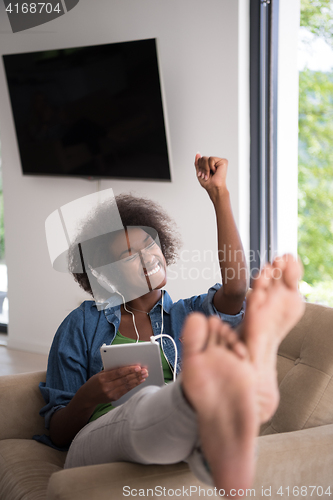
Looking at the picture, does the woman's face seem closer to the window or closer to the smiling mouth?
the smiling mouth

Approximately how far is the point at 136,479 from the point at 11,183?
2678 millimetres

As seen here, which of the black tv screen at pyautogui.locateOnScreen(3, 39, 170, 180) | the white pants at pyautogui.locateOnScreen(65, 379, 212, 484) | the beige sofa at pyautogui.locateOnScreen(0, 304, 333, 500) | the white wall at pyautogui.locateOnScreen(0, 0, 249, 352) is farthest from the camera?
the black tv screen at pyautogui.locateOnScreen(3, 39, 170, 180)

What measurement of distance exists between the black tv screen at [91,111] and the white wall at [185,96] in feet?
0.34

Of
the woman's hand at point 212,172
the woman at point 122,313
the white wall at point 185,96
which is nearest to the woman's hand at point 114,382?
the woman at point 122,313

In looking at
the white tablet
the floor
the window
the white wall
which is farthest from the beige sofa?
the floor

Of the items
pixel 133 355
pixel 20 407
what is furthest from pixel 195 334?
pixel 20 407

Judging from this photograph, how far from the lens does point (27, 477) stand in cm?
110

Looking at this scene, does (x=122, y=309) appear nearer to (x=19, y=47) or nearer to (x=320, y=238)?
(x=320, y=238)

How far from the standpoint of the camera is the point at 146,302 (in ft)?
4.36

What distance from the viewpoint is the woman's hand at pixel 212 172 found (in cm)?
119

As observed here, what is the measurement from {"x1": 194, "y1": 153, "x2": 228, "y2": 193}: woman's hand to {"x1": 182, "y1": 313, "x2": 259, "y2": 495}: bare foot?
58 cm

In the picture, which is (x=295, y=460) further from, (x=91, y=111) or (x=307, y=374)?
(x=91, y=111)

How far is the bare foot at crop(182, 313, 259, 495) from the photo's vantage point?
2.13 feet

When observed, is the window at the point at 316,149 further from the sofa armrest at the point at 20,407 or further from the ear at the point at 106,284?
the sofa armrest at the point at 20,407
